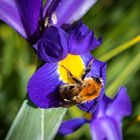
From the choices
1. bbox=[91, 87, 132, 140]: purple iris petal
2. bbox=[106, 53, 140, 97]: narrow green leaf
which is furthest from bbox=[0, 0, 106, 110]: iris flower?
bbox=[106, 53, 140, 97]: narrow green leaf

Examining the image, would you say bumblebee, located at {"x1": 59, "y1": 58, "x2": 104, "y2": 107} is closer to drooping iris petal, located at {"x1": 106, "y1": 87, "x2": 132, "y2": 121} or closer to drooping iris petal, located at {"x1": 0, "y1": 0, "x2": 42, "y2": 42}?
drooping iris petal, located at {"x1": 0, "y1": 0, "x2": 42, "y2": 42}

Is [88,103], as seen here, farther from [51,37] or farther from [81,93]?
[51,37]

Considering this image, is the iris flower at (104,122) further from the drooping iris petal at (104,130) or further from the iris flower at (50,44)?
the iris flower at (50,44)

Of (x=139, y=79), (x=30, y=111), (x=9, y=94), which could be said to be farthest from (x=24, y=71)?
(x=30, y=111)

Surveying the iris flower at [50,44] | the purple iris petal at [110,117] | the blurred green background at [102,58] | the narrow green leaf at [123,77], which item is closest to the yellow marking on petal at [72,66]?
the iris flower at [50,44]

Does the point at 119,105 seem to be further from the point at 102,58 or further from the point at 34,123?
the point at 34,123

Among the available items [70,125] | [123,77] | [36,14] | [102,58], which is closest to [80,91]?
[36,14]
